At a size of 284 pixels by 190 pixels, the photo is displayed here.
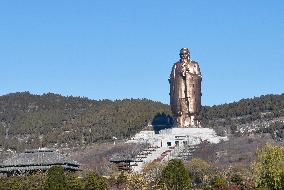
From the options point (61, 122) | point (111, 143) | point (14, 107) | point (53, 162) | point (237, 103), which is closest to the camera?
point (53, 162)

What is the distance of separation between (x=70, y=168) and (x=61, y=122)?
72146 millimetres

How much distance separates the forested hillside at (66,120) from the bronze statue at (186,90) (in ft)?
55.2

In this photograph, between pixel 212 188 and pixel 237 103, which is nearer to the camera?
pixel 212 188

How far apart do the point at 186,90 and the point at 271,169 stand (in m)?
48.5

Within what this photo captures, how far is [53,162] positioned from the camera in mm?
74625

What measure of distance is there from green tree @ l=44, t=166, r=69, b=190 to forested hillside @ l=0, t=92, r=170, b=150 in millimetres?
57499

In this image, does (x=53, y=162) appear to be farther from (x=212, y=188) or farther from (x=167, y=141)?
(x=167, y=141)

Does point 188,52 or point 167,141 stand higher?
point 188,52

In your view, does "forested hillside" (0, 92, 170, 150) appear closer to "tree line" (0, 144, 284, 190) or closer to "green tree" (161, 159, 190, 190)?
"tree line" (0, 144, 284, 190)

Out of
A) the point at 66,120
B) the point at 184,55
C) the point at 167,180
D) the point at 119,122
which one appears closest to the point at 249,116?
the point at 184,55

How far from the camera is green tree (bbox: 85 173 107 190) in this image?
60.9 m

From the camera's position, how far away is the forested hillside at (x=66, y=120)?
401 ft

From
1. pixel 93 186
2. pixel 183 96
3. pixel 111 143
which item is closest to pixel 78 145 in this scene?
pixel 111 143

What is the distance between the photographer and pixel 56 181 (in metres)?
58.3
